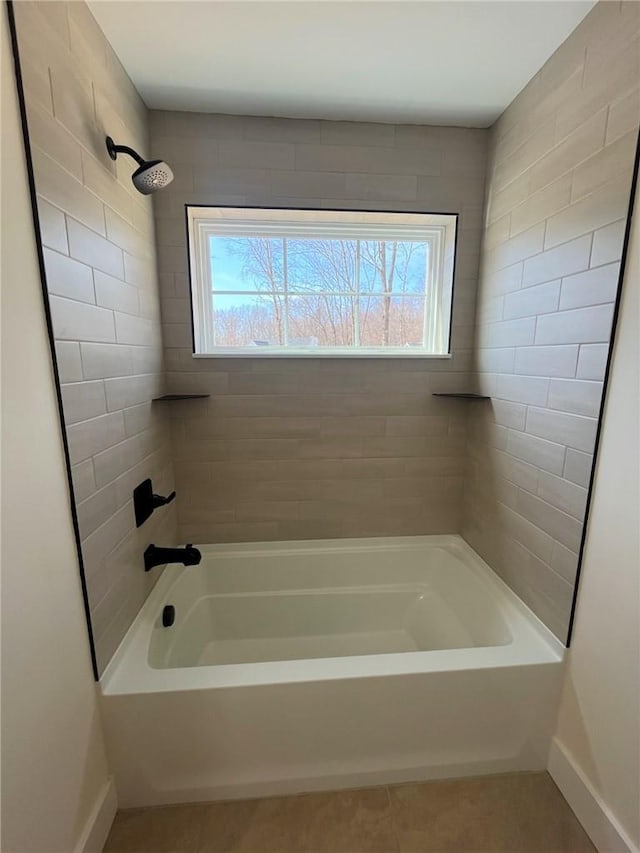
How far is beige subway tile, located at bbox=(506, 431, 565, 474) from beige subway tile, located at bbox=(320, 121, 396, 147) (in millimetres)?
1365

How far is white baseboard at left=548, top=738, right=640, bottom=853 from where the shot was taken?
99 cm

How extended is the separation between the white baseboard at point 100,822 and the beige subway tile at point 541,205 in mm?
2255

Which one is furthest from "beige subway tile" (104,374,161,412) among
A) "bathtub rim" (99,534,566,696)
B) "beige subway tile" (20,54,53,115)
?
"bathtub rim" (99,534,566,696)

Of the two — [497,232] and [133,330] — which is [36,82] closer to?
[133,330]

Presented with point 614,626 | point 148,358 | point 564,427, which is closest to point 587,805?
point 614,626

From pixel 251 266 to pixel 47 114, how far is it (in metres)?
0.99

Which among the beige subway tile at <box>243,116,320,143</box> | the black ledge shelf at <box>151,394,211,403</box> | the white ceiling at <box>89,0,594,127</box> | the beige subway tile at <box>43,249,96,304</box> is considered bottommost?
the black ledge shelf at <box>151,394,211,403</box>

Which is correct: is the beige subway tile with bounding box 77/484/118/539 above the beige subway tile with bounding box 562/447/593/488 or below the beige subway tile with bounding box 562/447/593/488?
below

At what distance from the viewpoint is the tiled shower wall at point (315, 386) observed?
5.19ft

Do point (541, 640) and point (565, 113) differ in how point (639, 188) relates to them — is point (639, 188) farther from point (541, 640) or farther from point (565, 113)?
point (541, 640)

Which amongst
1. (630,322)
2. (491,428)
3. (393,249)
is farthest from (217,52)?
(491,428)

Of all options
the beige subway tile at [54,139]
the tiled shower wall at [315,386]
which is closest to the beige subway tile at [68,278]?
the beige subway tile at [54,139]

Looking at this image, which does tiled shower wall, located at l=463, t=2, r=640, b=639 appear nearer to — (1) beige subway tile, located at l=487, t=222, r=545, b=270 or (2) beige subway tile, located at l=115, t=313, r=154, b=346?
(1) beige subway tile, located at l=487, t=222, r=545, b=270

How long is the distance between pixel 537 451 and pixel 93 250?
1562 mm
